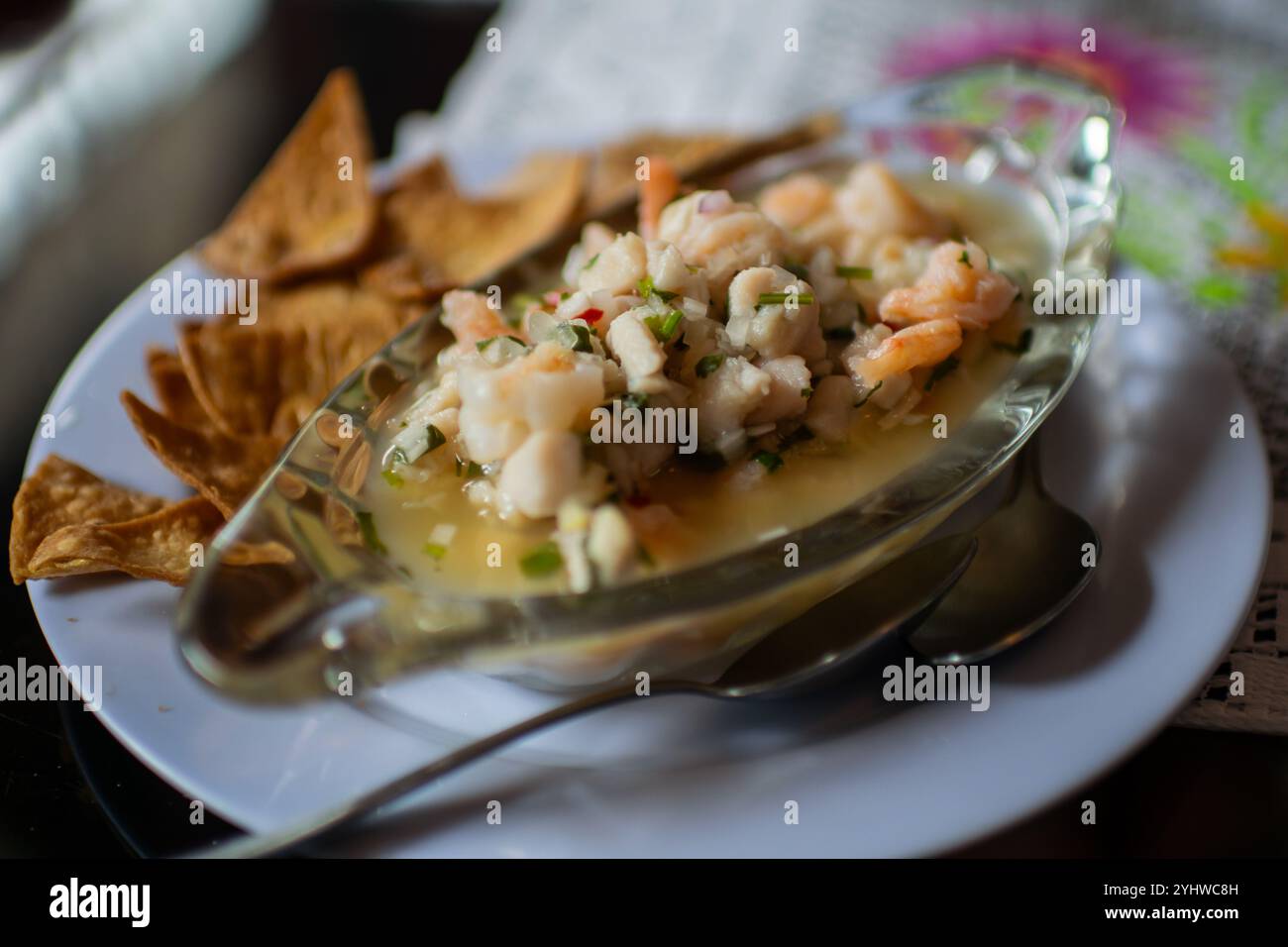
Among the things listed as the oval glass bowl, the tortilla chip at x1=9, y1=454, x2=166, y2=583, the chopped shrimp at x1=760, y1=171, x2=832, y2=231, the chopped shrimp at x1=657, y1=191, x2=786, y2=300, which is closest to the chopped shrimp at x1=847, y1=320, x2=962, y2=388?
the oval glass bowl

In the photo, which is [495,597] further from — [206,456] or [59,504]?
[59,504]

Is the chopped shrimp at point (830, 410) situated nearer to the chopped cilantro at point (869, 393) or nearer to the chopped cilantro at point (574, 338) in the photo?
the chopped cilantro at point (869, 393)

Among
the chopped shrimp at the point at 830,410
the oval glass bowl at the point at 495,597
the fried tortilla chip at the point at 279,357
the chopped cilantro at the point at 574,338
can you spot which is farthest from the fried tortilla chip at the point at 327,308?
the chopped shrimp at the point at 830,410

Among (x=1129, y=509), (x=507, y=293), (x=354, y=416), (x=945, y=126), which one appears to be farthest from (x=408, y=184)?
(x=1129, y=509)

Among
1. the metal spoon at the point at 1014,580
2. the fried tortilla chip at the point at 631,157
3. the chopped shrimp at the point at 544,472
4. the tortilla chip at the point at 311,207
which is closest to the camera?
the chopped shrimp at the point at 544,472

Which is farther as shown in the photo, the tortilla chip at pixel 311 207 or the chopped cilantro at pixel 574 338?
the tortilla chip at pixel 311 207

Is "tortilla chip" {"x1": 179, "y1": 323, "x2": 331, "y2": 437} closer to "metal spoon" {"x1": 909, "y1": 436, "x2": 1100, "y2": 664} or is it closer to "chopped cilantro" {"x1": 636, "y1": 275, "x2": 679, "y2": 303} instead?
"chopped cilantro" {"x1": 636, "y1": 275, "x2": 679, "y2": 303}
